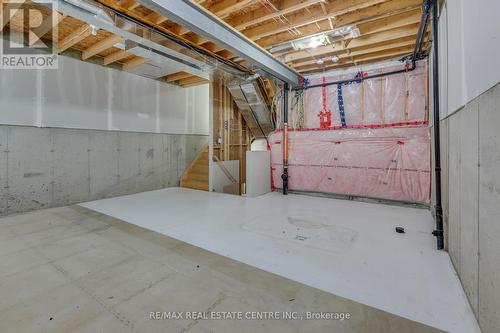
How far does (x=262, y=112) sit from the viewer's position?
21.5 ft

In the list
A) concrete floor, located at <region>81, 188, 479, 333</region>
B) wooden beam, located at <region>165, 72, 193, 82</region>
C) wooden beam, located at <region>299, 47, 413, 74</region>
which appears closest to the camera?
concrete floor, located at <region>81, 188, 479, 333</region>

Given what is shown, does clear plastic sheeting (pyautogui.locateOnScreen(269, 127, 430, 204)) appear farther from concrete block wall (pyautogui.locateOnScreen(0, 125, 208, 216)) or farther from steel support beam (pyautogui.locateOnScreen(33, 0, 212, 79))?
concrete block wall (pyautogui.locateOnScreen(0, 125, 208, 216))

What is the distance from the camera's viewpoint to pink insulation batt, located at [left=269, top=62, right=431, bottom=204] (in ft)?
13.9

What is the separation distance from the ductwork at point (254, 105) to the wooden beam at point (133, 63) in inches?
77.5

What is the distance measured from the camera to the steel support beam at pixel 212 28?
2618 millimetres

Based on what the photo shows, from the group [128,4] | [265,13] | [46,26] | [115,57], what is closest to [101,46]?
[115,57]

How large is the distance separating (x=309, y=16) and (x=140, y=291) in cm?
388

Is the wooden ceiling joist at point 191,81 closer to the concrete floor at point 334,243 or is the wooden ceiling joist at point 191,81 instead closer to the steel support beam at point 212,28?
the steel support beam at point 212,28

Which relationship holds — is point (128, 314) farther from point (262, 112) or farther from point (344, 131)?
point (262, 112)

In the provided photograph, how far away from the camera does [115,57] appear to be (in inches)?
186

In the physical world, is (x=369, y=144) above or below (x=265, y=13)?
below

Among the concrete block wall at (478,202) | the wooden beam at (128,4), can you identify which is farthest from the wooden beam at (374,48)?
the wooden beam at (128,4)

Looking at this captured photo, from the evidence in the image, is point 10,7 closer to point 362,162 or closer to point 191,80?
point 191,80

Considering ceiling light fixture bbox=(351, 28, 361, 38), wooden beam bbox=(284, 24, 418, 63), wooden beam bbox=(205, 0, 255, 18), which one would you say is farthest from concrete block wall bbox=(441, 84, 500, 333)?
wooden beam bbox=(205, 0, 255, 18)
